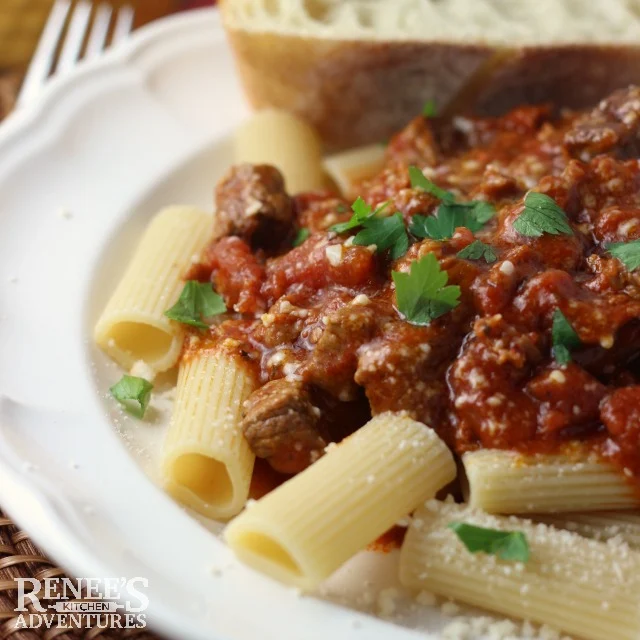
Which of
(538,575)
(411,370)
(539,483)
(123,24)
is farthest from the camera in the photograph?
(123,24)

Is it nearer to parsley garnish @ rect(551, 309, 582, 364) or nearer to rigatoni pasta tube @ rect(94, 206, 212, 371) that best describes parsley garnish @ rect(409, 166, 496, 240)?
parsley garnish @ rect(551, 309, 582, 364)

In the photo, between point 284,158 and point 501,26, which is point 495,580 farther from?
point 501,26

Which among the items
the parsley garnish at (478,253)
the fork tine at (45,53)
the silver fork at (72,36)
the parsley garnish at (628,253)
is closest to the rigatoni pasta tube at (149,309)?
the parsley garnish at (478,253)

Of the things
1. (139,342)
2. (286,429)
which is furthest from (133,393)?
(286,429)

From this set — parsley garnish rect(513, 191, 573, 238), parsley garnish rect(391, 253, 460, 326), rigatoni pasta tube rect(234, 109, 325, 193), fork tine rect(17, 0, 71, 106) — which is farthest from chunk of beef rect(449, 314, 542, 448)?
fork tine rect(17, 0, 71, 106)
